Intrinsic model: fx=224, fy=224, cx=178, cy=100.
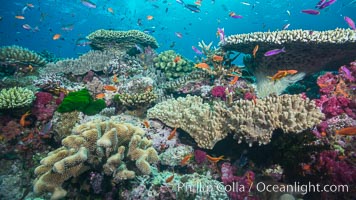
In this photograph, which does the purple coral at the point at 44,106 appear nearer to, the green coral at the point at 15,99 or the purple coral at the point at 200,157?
the green coral at the point at 15,99

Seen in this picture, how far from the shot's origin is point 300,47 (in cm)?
638

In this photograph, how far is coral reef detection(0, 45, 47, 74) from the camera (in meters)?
10.1

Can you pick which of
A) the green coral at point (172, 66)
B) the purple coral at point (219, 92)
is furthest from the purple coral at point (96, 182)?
the green coral at point (172, 66)

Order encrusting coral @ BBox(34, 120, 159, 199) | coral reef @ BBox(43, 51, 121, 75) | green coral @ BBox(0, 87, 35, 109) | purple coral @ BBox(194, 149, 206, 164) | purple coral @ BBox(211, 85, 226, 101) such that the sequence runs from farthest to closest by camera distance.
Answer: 1. coral reef @ BBox(43, 51, 121, 75)
2. purple coral @ BBox(211, 85, 226, 101)
3. green coral @ BBox(0, 87, 35, 109)
4. purple coral @ BBox(194, 149, 206, 164)
5. encrusting coral @ BBox(34, 120, 159, 199)

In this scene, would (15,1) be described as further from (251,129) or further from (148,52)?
(251,129)

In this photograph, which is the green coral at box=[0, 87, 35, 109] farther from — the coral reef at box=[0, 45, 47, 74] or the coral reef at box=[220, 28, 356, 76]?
the coral reef at box=[220, 28, 356, 76]

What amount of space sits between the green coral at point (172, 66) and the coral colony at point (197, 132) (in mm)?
1745

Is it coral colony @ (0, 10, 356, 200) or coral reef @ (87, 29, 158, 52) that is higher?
coral reef @ (87, 29, 158, 52)

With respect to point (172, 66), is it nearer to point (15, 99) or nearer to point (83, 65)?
point (83, 65)

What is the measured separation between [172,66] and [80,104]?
16.8 feet

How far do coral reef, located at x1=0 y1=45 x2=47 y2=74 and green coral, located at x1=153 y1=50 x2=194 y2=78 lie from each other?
19.5ft

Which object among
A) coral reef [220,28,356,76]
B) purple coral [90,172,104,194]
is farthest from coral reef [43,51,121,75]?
purple coral [90,172,104,194]

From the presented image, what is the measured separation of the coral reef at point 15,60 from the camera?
10102 millimetres

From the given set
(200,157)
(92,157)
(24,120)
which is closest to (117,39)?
(24,120)
